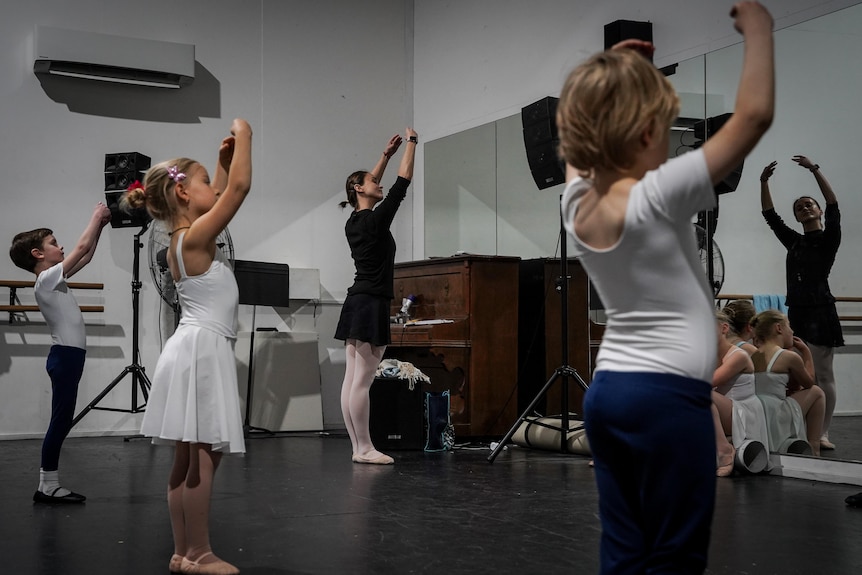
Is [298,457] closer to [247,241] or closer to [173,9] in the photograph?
[247,241]

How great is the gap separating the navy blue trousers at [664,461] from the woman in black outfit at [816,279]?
3765mm

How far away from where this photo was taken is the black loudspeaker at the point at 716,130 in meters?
5.17

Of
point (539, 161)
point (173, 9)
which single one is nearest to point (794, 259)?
point (539, 161)

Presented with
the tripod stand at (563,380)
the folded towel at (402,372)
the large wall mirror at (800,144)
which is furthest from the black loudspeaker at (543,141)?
the folded towel at (402,372)

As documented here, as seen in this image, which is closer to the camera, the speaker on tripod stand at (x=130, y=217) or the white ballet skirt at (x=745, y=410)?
the white ballet skirt at (x=745, y=410)

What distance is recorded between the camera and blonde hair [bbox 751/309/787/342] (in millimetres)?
4895

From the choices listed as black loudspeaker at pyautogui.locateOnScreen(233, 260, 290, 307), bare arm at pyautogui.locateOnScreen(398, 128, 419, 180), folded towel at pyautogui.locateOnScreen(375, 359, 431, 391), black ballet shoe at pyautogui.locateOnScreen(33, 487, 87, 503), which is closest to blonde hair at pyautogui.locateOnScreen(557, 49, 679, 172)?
black ballet shoe at pyautogui.locateOnScreen(33, 487, 87, 503)

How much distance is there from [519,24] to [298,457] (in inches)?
150

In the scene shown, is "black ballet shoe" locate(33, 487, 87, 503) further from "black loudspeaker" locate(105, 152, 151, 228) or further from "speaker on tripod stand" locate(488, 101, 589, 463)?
"black loudspeaker" locate(105, 152, 151, 228)

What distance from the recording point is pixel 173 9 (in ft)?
24.8

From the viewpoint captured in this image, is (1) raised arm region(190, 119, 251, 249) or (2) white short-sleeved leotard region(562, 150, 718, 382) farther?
(1) raised arm region(190, 119, 251, 249)

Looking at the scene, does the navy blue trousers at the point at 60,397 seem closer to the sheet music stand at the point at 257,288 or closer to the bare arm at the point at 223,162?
the bare arm at the point at 223,162

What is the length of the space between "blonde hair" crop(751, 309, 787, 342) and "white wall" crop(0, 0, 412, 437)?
3995 mm

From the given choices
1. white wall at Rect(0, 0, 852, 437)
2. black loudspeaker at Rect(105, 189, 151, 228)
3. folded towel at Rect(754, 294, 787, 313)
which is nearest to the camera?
A: folded towel at Rect(754, 294, 787, 313)
